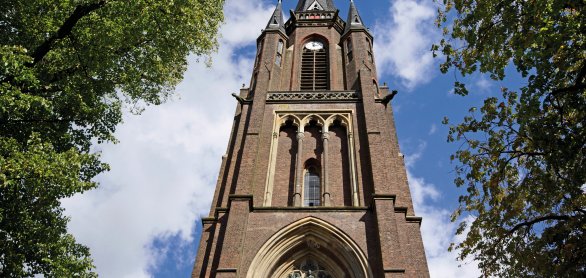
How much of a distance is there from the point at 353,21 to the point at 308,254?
16.7 meters

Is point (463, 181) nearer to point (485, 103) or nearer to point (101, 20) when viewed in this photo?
point (485, 103)

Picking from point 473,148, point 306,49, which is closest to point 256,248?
point 473,148

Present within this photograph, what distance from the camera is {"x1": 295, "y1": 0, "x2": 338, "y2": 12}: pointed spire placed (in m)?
33.8

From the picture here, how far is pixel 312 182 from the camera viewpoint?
62.4 feet

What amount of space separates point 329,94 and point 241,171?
6.17 metres

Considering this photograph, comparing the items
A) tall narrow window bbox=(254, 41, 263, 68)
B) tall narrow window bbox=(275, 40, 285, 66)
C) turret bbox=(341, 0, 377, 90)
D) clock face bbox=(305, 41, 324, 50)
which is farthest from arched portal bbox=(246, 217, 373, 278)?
clock face bbox=(305, 41, 324, 50)

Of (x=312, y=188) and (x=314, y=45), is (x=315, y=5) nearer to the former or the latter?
(x=314, y=45)

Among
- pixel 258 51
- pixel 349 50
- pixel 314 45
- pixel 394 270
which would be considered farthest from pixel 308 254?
pixel 314 45

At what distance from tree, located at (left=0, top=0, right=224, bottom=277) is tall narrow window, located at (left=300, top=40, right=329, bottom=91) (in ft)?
37.6

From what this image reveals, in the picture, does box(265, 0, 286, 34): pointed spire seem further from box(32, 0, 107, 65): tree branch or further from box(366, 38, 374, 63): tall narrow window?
box(32, 0, 107, 65): tree branch

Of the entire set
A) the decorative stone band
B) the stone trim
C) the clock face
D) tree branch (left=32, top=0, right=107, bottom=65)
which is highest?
the clock face

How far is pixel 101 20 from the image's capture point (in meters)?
12.2

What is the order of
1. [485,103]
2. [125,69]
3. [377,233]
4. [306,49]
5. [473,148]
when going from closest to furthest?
[485,103] < [473,148] < [125,69] < [377,233] < [306,49]

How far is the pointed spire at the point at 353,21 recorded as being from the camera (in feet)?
92.3
